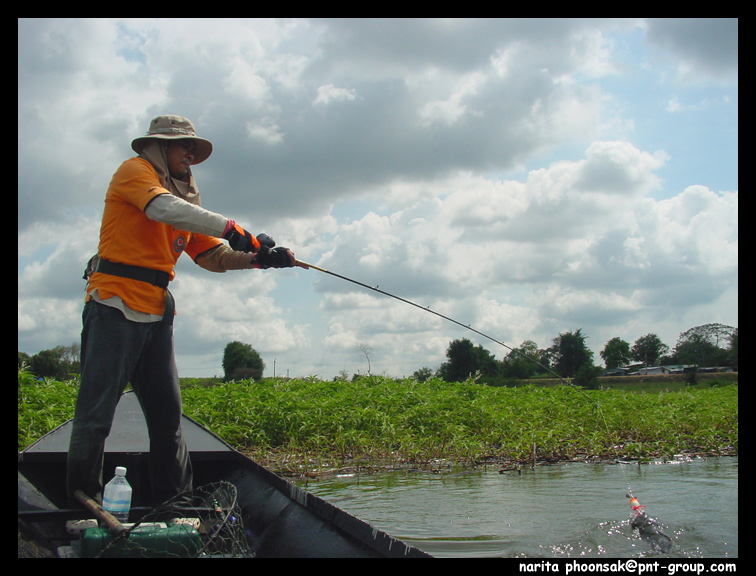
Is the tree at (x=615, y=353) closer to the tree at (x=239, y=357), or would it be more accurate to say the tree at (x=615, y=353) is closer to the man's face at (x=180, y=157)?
the tree at (x=239, y=357)

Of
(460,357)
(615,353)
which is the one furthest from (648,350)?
(460,357)

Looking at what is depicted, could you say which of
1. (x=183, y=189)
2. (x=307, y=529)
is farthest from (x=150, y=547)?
(x=183, y=189)

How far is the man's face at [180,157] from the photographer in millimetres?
3477

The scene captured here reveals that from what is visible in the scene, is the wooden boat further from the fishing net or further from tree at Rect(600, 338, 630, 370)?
tree at Rect(600, 338, 630, 370)

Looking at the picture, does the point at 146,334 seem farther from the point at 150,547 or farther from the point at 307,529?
the point at 307,529

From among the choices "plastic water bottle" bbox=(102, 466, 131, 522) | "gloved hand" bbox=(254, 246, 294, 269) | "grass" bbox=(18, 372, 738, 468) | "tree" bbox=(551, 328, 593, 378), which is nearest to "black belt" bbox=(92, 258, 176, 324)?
"gloved hand" bbox=(254, 246, 294, 269)

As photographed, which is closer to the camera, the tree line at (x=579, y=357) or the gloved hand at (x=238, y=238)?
the gloved hand at (x=238, y=238)

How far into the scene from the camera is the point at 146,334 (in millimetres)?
3246

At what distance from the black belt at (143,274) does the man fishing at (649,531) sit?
3307 mm

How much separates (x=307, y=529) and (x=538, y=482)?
13.0 ft

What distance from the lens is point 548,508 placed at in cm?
491

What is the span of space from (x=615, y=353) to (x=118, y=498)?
314 ft

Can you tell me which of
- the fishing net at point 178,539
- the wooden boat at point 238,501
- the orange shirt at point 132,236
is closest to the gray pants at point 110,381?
the orange shirt at point 132,236

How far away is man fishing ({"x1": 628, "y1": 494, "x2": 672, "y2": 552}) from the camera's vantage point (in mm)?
3930
